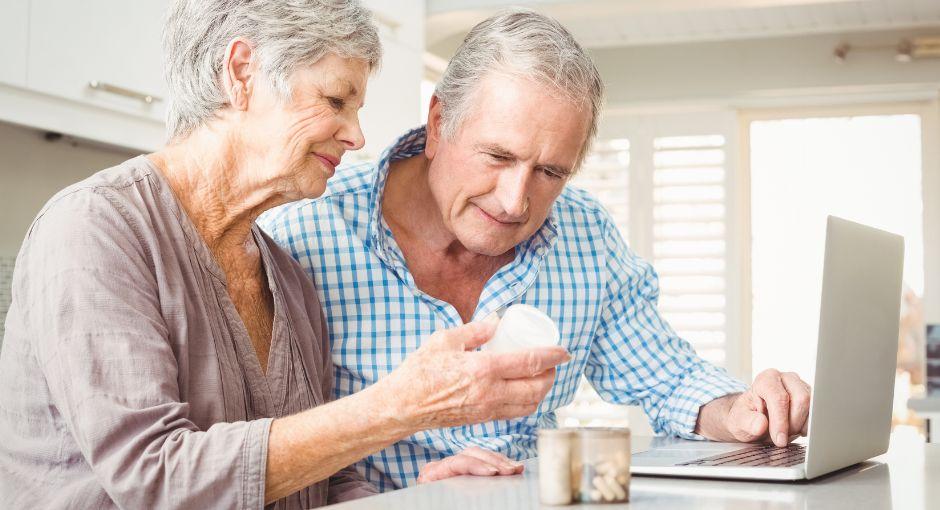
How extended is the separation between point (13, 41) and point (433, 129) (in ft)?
3.41

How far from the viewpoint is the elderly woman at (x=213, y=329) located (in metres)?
1.02

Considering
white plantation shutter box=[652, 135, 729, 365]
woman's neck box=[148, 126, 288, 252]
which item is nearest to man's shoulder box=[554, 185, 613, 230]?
woman's neck box=[148, 126, 288, 252]

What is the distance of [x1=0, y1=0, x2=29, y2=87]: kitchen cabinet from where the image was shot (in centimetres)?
214

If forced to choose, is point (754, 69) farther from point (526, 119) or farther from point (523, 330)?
point (523, 330)

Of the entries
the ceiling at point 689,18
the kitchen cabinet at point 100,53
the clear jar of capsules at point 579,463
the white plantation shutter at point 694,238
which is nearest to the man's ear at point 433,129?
the clear jar of capsules at point 579,463

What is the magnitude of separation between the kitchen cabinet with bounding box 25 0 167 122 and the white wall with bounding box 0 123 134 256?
0.30 m

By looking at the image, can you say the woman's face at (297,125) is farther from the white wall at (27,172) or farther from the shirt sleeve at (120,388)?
the white wall at (27,172)

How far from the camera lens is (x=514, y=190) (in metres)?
1.53

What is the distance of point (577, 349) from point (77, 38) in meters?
1.39

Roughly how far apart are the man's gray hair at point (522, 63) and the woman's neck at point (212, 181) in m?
0.42

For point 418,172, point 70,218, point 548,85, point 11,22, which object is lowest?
point 70,218

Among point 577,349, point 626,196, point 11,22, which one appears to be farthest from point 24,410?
point 626,196

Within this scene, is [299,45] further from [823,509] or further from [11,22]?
[11,22]

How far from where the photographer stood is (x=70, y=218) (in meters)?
1.09
